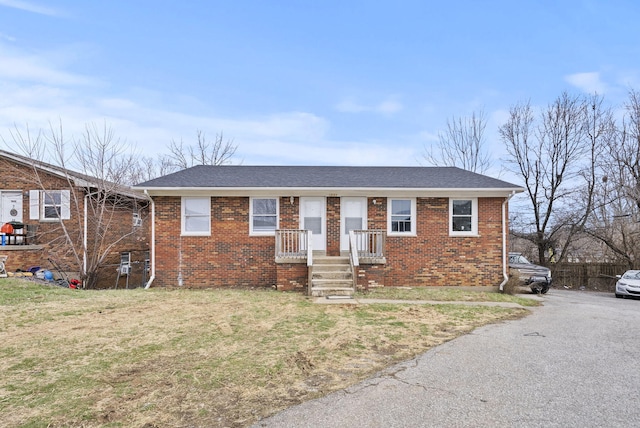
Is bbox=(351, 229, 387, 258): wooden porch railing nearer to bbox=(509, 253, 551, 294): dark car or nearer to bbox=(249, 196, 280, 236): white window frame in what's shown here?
bbox=(249, 196, 280, 236): white window frame

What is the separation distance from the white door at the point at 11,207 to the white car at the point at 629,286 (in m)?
24.2

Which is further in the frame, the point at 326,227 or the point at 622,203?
the point at 622,203

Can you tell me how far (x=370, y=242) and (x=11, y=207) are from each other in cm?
1427

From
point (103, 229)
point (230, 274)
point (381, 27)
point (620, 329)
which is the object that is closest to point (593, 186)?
point (381, 27)

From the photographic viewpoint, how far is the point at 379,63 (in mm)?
18641

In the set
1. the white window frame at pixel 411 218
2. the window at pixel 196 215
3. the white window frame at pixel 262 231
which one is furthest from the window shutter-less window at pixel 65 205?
the white window frame at pixel 411 218

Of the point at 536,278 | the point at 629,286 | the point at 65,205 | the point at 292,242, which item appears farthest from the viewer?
the point at 536,278

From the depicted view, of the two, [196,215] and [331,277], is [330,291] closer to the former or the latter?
[331,277]

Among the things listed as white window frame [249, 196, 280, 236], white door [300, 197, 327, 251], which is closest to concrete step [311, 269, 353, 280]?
white door [300, 197, 327, 251]

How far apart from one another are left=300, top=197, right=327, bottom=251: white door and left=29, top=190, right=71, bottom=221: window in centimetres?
952

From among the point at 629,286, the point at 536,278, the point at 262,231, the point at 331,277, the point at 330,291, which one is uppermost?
the point at 262,231

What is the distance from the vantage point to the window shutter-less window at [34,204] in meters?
15.4

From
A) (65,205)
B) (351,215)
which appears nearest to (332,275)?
(351,215)

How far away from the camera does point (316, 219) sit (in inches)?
521
